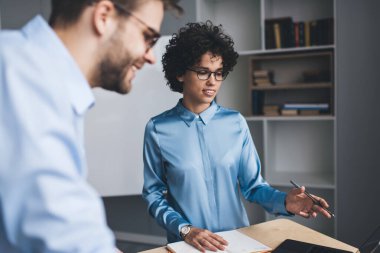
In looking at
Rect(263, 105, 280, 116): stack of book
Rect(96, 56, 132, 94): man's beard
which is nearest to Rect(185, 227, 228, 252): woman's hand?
Rect(96, 56, 132, 94): man's beard

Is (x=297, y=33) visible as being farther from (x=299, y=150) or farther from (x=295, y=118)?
(x=299, y=150)

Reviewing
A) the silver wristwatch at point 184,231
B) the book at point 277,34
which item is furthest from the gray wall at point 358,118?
the silver wristwatch at point 184,231

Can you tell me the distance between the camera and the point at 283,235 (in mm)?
1375

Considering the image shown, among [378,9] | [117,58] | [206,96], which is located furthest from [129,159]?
[117,58]

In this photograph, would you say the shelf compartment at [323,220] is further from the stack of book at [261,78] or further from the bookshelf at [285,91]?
the stack of book at [261,78]

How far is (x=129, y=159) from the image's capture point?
3168mm

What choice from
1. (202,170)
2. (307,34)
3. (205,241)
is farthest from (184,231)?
(307,34)

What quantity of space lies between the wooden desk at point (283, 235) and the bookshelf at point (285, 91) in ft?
5.05

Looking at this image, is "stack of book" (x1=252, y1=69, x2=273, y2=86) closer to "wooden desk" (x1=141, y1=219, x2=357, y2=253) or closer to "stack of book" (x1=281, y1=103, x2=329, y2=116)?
"stack of book" (x1=281, y1=103, x2=329, y2=116)

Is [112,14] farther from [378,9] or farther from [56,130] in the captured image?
[378,9]

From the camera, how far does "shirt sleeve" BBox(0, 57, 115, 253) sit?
20.4 inches

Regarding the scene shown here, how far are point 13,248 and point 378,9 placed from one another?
9.22ft

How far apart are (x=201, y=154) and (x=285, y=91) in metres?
1.93

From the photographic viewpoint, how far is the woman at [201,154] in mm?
1544
